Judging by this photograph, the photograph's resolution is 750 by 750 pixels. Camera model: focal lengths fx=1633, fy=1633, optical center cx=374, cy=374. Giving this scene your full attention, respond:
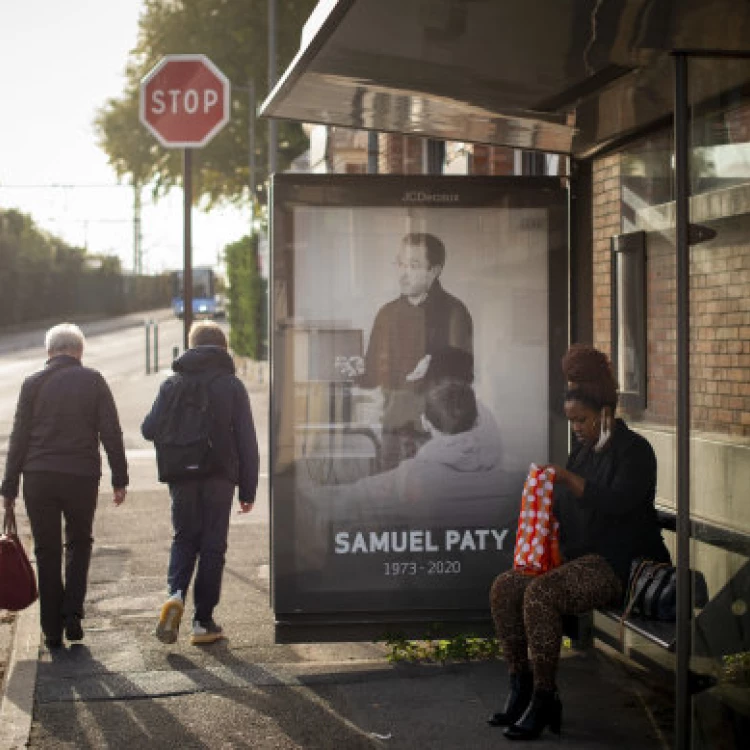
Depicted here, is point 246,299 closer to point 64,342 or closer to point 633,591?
point 64,342

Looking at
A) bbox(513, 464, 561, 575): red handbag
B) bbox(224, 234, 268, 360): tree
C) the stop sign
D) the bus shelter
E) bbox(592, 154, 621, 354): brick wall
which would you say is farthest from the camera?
bbox(224, 234, 268, 360): tree

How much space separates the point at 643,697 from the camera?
274 inches

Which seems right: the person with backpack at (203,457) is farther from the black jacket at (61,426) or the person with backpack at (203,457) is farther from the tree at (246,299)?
the tree at (246,299)

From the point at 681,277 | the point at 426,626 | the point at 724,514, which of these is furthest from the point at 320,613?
the point at 681,277

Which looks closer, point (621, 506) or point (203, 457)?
point (621, 506)

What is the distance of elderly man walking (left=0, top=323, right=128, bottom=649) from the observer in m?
8.24

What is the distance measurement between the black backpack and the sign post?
1.81 meters

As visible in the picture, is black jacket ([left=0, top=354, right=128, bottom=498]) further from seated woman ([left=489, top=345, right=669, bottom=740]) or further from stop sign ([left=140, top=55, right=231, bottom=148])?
seated woman ([left=489, top=345, right=669, bottom=740])

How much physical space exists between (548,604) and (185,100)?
206 inches

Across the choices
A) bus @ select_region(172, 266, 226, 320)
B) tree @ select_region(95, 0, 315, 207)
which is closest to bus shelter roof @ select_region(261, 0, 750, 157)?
tree @ select_region(95, 0, 315, 207)

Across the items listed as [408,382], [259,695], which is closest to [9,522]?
[259,695]

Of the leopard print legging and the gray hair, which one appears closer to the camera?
the leopard print legging

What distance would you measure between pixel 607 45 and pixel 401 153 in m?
18.1

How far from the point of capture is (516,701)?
253 inches
